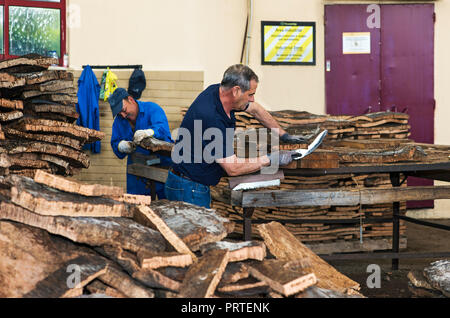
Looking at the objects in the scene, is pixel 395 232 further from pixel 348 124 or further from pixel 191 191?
pixel 191 191

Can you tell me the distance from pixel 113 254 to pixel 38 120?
1.80m

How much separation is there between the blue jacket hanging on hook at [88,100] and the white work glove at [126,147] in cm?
212

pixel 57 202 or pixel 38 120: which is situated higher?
pixel 38 120

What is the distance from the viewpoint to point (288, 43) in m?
9.77

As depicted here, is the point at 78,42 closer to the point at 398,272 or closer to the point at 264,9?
the point at 264,9

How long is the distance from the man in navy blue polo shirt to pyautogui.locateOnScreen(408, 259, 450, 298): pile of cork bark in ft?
4.63

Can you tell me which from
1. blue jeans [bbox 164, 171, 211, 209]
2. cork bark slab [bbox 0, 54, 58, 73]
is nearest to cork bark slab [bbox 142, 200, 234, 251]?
blue jeans [bbox 164, 171, 211, 209]

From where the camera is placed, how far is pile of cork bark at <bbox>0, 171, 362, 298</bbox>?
307 centimetres

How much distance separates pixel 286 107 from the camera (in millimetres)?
9812

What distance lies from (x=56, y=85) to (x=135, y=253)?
6.88ft

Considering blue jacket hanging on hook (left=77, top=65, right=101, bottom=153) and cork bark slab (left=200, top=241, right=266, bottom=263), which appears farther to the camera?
blue jacket hanging on hook (left=77, top=65, right=101, bottom=153)

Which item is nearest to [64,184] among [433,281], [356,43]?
[433,281]

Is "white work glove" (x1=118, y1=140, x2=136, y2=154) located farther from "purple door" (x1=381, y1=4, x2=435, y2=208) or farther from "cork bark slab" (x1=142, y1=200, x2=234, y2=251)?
"purple door" (x1=381, y1=4, x2=435, y2=208)
